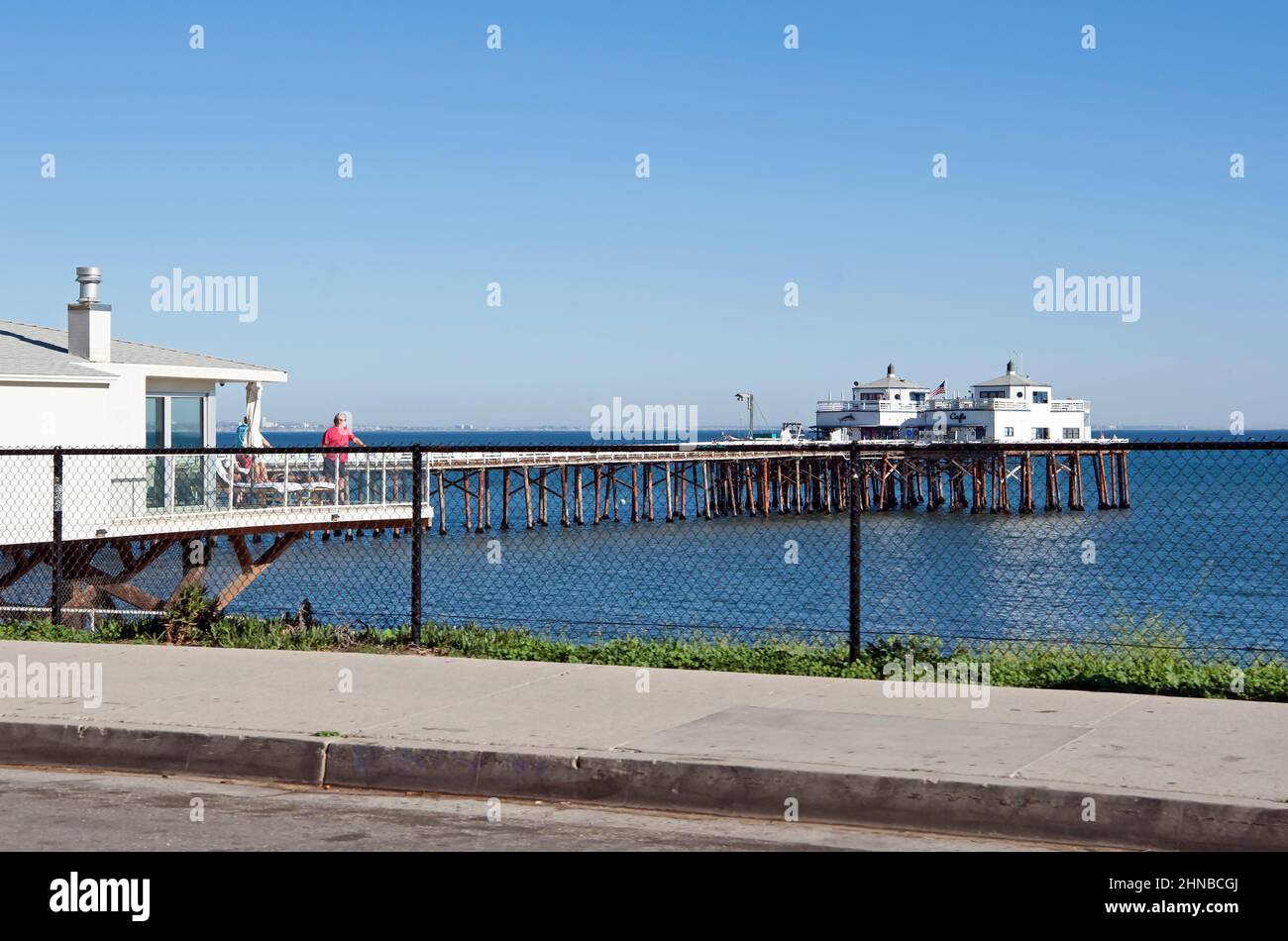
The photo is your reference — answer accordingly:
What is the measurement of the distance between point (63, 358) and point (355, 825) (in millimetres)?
20934

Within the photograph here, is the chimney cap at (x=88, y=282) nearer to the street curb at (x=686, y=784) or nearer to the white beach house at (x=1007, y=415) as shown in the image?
the street curb at (x=686, y=784)

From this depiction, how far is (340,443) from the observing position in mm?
24797

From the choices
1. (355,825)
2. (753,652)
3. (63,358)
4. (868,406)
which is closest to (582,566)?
(63,358)

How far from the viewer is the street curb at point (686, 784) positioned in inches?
248

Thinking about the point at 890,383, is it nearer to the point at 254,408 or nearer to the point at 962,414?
the point at 962,414

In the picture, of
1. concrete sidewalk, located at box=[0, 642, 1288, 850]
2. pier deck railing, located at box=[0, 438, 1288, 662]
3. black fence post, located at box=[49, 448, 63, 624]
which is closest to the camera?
concrete sidewalk, located at box=[0, 642, 1288, 850]

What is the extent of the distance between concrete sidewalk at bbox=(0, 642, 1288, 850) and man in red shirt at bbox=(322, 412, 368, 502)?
46.6ft

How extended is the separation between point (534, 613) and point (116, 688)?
19.2 metres

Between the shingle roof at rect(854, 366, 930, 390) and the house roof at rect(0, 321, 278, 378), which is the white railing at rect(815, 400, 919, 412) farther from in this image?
the house roof at rect(0, 321, 278, 378)

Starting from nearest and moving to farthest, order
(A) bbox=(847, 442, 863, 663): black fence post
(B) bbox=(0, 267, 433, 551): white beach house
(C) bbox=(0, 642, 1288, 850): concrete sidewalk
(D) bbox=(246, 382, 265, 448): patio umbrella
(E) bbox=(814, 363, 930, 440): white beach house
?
(C) bbox=(0, 642, 1288, 850): concrete sidewalk, (A) bbox=(847, 442, 863, 663): black fence post, (B) bbox=(0, 267, 433, 551): white beach house, (D) bbox=(246, 382, 265, 448): patio umbrella, (E) bbox=(814, 363, 930, 440): white beach house

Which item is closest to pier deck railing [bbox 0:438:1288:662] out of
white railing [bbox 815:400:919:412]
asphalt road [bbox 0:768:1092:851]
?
asphalt road [bbox 0:768:1092:851]

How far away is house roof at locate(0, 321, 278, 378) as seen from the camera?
24.1 m
